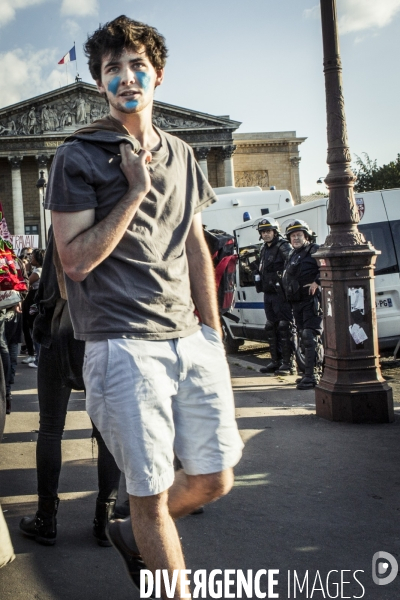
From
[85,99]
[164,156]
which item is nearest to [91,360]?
[164,156]

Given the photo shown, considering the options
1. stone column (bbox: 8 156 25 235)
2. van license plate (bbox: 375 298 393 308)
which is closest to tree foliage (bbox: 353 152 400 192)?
stone column (bbox: 8 156 25 235)

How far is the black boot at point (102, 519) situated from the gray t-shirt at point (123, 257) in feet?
5.21

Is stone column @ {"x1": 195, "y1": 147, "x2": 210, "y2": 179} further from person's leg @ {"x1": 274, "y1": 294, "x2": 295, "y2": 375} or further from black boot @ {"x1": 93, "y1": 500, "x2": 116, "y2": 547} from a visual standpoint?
black boot @ {"x1": 93, "y1": 500, "x2": 116, "y2": 547}

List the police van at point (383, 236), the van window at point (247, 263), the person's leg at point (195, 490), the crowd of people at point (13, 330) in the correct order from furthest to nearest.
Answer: the van window at point (247, 263)
the police van at point (383, 236)
the crowd of people at point (13, 330)
the person's leg at point (195, 490)

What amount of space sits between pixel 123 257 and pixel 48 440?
1.74 m

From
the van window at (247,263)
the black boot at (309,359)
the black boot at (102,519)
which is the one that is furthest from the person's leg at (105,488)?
the van window at (247,263)

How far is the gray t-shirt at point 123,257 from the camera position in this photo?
231 centimetres

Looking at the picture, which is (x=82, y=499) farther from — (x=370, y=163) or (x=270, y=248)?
(x=370, y=163)

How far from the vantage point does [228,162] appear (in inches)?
2391

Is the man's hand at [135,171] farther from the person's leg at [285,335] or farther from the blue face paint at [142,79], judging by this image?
the person's leg at [285,335]

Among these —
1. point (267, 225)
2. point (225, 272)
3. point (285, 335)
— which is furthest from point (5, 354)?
point (267, 225)

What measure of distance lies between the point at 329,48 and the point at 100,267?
499 centimetres

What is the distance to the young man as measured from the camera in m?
2.27

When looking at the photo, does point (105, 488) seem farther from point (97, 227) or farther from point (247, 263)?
point (247, 263)
